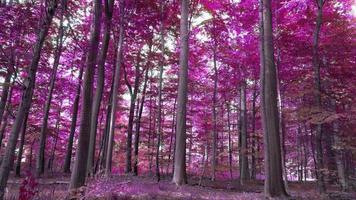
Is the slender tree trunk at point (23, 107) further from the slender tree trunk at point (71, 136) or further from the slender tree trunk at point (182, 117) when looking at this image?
the slender tree trunk at point (71, 136)

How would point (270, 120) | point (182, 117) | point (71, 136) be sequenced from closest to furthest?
point (270, 120) < point (182, 117) < point (71, 136)

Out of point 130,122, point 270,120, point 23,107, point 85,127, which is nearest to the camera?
point 23,107

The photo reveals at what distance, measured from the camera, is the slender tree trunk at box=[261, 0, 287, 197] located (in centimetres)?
855

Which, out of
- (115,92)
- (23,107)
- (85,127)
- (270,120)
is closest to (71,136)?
(115,92)

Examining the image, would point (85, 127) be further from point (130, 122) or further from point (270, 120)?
point (130, 122)

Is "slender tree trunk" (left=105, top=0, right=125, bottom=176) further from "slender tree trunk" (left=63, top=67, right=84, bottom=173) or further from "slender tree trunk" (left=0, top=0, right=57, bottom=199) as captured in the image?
"slender tree trunk" (left=0, top=0, right=57, bottom=199)

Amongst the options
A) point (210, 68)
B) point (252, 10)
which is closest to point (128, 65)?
point (210, 68)

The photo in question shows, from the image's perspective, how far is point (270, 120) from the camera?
9.08 metres

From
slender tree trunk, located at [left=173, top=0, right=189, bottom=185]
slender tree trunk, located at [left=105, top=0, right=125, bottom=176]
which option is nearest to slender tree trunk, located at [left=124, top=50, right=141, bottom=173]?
slender tree trunk, located at [left=105, top=0, right=125, bottom=176]

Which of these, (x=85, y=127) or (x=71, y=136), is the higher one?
(x=71, y=136)

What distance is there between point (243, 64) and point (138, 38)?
6675mm

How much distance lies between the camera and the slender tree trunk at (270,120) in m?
8.55

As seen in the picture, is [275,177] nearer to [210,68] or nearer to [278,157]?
[278,157]

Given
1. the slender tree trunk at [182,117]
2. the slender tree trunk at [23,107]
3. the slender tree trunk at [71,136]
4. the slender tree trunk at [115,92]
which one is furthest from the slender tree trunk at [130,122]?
the slender tree trunk at [23,107]
